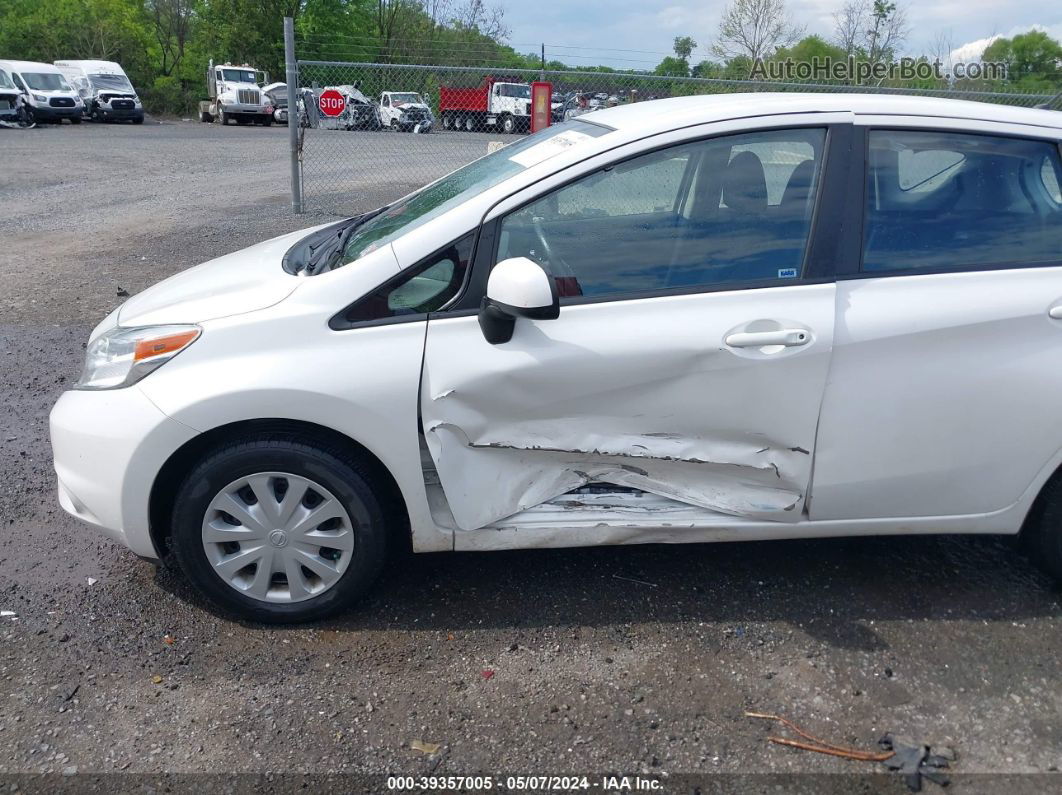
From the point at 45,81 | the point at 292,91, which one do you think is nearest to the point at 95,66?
the point at 45,81

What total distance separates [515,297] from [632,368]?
0.48 metres

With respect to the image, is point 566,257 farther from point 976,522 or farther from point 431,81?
point 431,81

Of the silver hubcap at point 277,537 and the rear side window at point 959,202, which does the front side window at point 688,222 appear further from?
the silver hubcap at point 277,537

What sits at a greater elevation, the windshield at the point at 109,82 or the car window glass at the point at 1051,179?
the windshield at the point at 109,82

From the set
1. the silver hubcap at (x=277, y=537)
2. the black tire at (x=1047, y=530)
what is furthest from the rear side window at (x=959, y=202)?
the silver hubcap at (x=277, y=537)

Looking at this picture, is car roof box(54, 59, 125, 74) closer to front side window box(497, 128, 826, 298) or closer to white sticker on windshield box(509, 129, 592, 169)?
white sticker on windshield box(509, 129, 592, 169)

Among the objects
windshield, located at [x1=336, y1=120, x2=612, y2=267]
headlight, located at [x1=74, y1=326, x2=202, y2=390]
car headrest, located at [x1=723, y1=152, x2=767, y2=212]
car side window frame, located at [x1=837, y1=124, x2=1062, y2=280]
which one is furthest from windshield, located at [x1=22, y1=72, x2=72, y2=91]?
car side window frame, located at [x1=837, y1=124, x2=1062, y2=280]

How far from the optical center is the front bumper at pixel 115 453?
9.89 feet

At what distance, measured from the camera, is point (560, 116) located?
1458cm

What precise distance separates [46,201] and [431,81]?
6.41m

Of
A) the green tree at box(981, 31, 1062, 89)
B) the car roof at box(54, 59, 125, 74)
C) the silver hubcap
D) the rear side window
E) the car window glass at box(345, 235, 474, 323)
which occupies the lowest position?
the silver hubcap

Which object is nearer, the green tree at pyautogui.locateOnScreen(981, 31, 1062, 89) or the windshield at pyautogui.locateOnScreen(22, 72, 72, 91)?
the green tree at pyautogui.locateOnScreen(981, 31, 1062, 89)

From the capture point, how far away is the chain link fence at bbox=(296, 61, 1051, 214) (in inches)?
425

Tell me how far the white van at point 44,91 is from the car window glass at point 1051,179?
3456 cm
